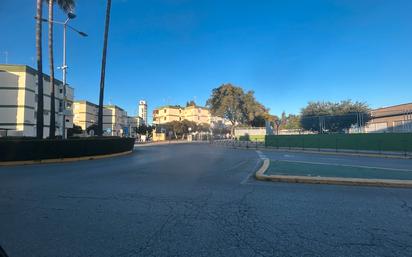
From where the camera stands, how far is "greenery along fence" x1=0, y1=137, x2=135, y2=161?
58.6ft

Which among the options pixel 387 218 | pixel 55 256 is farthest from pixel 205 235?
pixel 387 218

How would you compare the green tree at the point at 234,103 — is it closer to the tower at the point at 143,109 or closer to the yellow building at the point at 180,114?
the yellow building at the point at 180,114

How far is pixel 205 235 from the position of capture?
16.0ft

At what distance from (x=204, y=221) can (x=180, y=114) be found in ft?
442

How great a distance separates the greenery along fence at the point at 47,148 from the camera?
58.6ft

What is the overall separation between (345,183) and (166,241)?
25.3 ft

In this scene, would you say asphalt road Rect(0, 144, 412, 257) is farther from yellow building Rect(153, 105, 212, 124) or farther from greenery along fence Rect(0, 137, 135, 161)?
yellow building Rect(153, 105, 212, 124)

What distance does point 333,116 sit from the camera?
39.8 m

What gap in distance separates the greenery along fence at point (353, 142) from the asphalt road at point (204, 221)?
22800 millimetres

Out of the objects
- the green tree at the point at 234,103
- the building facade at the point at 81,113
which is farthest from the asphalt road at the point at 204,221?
the building facade at the point at 81,113

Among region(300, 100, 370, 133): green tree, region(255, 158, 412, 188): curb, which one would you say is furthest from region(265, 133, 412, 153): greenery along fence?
region(255, 158, 412, 188): curb

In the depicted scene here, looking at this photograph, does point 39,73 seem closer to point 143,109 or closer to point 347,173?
point 347,173

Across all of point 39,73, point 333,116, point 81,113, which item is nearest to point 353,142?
point 333,116

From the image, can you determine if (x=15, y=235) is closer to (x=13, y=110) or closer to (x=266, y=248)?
(x=266, y=248)
